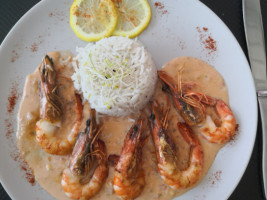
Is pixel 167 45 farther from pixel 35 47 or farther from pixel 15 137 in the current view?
pixel 15 137

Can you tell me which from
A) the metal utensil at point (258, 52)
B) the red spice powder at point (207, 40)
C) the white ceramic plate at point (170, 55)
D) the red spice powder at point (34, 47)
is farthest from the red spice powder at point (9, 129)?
the metal utensil at point (258, 52)

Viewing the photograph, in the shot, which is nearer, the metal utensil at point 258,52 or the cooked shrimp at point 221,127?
the cooked shrimp at point 221,127

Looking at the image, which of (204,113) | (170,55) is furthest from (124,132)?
(170,55)

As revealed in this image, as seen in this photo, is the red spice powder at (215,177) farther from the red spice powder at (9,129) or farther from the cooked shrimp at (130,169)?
the red spice powder at (9,129)

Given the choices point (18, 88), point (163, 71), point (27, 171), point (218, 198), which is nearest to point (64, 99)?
point (18, 88)

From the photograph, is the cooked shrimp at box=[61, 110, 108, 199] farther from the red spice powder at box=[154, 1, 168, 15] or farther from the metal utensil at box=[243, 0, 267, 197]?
the metal utensil at box=[243, 0, 267, 197]

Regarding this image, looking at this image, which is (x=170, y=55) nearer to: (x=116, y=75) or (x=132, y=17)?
(x=132, y=17)
